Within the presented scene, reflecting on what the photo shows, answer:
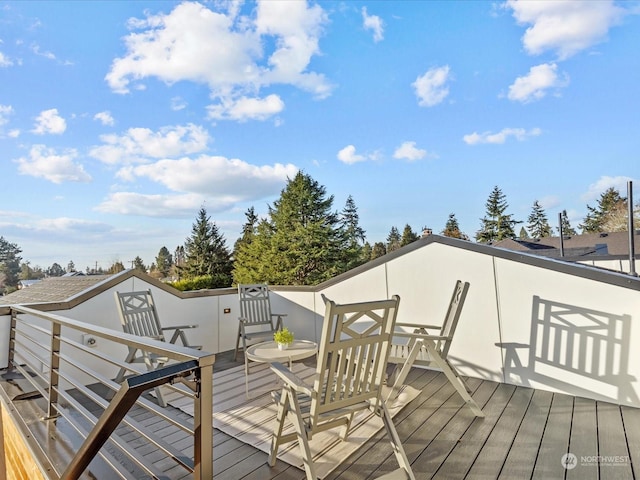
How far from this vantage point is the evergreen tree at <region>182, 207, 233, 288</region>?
2295cm

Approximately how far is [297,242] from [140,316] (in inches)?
559

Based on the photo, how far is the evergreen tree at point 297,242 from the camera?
17875mm

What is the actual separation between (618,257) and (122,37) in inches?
446

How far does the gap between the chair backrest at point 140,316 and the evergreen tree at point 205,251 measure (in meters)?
19.2

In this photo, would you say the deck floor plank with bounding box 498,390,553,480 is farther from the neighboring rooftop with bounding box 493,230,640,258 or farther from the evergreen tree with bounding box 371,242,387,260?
the evergreen tree with bounding box 371,242,387,260

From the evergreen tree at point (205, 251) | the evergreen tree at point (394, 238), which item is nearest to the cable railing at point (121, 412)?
the evergreen tree at point (205, 251)

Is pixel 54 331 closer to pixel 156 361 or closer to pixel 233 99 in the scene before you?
pixel 156 361

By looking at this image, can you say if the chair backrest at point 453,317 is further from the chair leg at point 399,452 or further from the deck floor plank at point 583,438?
the chair leg at point 399,452

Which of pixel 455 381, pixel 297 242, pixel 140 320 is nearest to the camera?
pixel 455 381

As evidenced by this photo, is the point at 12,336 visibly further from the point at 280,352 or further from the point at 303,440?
the point at 303,440

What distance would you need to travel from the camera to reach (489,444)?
230 cm

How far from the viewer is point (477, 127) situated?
40.7 ft

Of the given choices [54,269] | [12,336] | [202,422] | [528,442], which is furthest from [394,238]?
[202,422]

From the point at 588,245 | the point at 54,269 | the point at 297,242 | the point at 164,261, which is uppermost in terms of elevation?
the point at 297,242
